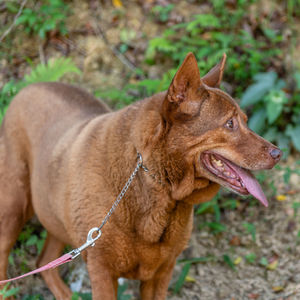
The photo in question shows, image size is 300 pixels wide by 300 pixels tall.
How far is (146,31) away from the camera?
7180 millimetres

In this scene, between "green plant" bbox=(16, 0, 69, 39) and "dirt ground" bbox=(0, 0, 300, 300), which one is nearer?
"dirt ground" bbox=(0, 0, 300, 300)

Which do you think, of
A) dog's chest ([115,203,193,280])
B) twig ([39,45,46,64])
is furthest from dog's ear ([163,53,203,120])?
twig ([39,45,46,64])

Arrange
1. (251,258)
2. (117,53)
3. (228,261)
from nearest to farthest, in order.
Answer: (228,261), (251,258), (117,53)

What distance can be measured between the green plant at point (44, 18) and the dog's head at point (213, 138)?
4.34 meters

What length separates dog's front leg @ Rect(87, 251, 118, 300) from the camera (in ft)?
10.7

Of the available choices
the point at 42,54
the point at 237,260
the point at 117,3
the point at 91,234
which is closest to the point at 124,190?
the point at 91,234

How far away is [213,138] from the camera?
2951 millimetres

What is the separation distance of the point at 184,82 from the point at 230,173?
714 millimetres

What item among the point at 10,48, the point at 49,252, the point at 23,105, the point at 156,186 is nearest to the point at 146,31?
the point at 10,48

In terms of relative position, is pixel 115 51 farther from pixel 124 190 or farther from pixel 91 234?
pixel 91 234

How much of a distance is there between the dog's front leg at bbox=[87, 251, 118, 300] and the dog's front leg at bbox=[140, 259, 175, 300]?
0.51 m

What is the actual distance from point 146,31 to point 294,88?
2.59 meters

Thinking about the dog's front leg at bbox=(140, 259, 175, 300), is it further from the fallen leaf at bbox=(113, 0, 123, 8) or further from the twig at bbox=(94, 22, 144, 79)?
the fallen leaf at bbox=(113, 0, 123, 8)

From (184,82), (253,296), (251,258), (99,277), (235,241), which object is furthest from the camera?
(235,241)
